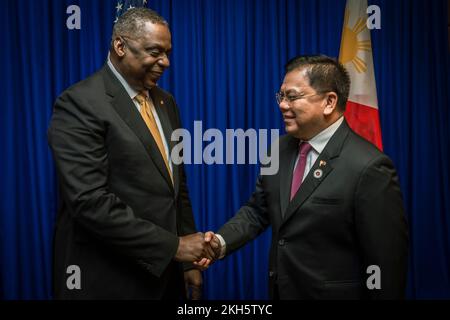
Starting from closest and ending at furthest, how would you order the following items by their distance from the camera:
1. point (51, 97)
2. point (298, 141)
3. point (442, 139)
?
point (298, 141)
point (51, 97)
point (442, 139)

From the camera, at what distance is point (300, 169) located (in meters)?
1.89

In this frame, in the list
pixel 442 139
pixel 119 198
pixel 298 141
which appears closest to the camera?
pixel 119 198

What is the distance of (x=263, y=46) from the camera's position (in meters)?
3.71

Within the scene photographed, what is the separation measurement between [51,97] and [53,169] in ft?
1.75

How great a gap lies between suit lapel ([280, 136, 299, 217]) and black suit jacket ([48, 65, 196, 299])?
0.44 m

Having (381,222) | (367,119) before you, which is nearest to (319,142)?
(381,222)

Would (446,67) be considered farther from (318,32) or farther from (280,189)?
(280,189)

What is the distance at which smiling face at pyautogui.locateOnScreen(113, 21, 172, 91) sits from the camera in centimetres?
193

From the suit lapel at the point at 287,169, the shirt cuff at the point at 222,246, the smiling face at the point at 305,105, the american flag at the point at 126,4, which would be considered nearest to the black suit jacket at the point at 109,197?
the shirt cuff at the point at 222,246

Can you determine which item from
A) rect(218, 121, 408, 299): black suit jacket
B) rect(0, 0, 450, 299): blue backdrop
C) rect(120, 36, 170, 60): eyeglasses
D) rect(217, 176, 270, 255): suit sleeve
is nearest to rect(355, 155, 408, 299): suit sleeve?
rect(218, 121, 408, 299): black suit jacket

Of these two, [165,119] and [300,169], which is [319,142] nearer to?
[300,169]

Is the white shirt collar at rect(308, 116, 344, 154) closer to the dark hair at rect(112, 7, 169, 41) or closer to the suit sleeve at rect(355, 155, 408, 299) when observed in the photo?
the suit sleeve at rect(355, 155, 408, 299)

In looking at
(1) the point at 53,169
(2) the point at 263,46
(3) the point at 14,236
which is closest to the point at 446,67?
(2) the point at 263,46

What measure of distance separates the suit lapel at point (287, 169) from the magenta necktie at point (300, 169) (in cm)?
2
